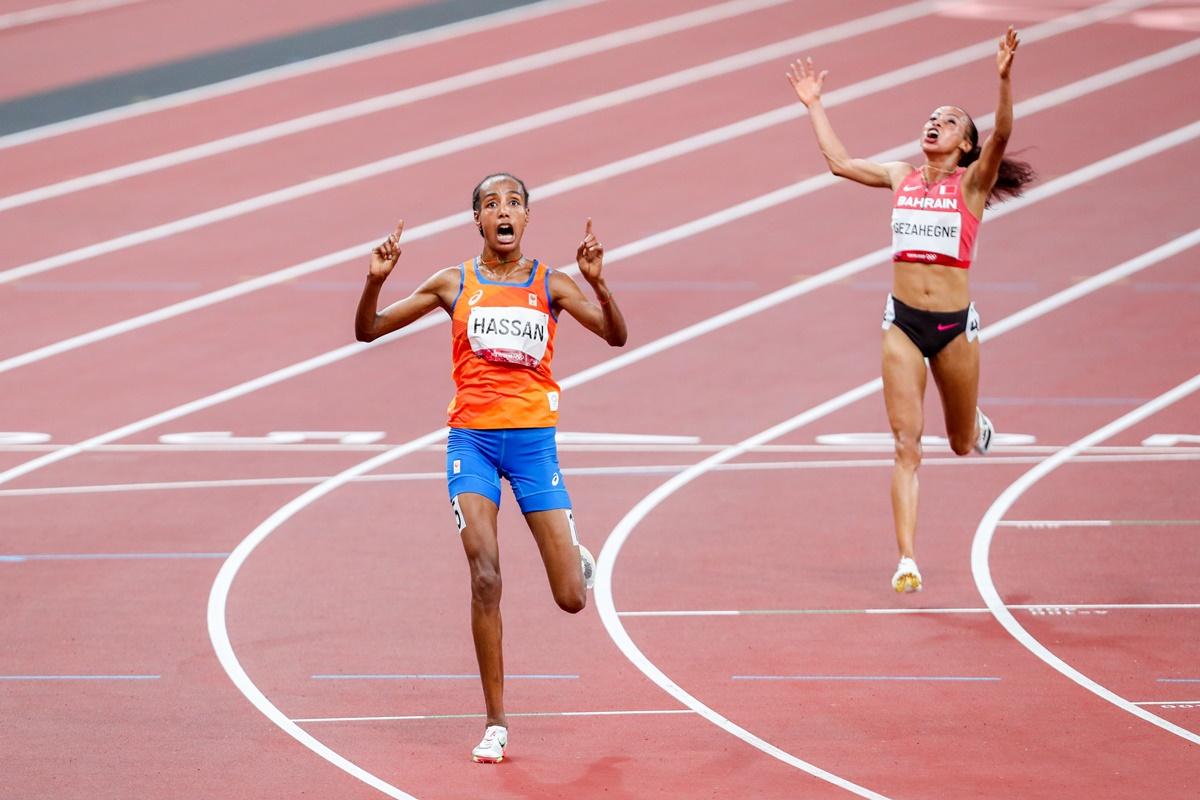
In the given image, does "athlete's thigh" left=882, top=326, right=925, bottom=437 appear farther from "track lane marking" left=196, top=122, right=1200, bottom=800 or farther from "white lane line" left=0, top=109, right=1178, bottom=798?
"white lane line" left=0, top=109, right=1178, bottom=798

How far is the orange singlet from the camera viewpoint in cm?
722

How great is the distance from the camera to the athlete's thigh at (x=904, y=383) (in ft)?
29.7

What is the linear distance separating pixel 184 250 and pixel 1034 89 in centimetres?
958

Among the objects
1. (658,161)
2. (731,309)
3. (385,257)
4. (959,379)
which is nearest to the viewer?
(385,257)

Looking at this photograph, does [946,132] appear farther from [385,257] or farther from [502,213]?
[385,257]

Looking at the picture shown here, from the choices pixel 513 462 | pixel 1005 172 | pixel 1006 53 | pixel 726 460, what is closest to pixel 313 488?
pixel 726 460

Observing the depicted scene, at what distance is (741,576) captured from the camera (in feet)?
31.8

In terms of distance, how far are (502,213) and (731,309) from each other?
27.0ft

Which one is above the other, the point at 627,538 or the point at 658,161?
the point at 658,161

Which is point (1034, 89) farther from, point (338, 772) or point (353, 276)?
point (338, 772)

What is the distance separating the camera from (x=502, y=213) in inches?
283

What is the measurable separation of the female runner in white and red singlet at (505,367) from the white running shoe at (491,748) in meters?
0.17

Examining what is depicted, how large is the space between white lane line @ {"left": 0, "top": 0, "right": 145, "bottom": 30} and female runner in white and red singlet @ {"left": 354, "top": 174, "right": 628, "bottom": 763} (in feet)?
56.5

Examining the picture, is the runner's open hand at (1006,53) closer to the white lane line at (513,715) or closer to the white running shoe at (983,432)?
the white running shoe at (983,432)
